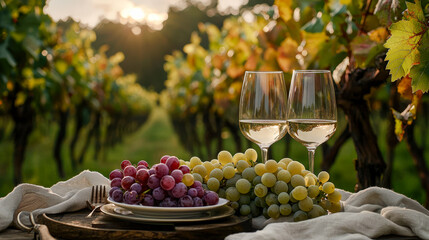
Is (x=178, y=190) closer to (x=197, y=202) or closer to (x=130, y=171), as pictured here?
(x=197, y=202)

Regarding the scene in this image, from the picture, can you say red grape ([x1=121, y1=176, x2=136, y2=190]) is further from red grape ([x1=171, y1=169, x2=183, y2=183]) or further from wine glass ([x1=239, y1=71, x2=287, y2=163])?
wine glass ([x1=239, y1=71, x2=287, y2=163])

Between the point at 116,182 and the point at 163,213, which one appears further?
the point at 116,182

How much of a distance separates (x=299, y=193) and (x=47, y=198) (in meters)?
0.89

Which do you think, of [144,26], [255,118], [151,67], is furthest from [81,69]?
[144,26]

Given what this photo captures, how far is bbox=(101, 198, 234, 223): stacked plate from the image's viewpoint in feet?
4.45

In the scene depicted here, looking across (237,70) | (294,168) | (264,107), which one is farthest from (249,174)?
(237,70)

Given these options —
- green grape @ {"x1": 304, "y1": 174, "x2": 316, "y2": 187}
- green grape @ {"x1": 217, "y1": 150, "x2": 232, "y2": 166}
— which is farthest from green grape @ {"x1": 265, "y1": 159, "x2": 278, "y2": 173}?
green grape @ {"x1": 217, "y1": 150, "x2": 232, "y2": 166}

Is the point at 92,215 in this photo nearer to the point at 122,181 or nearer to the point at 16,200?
the point at 122,181

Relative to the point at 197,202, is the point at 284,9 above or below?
above

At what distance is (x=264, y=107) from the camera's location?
173 cm

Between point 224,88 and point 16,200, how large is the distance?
15.8 ft

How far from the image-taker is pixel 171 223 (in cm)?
135

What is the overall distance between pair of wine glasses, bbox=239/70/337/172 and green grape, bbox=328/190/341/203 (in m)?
0.14

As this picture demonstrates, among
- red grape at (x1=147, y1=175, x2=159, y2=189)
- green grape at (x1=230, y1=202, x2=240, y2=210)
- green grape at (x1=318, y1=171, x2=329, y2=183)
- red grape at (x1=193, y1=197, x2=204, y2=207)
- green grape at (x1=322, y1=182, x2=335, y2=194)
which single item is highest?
green grape at (x1=318, y1=171, x2=329, y2=183)
